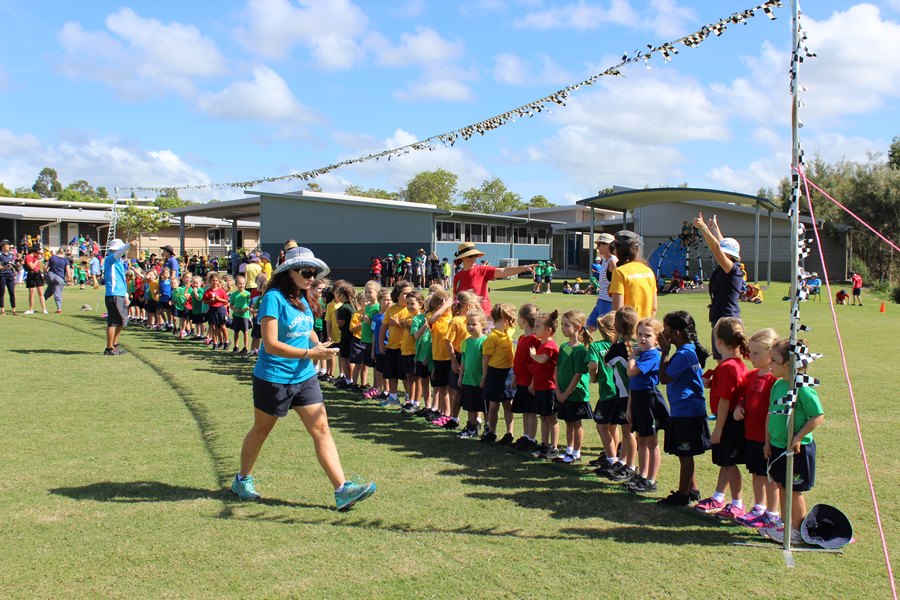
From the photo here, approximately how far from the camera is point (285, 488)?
5734 millimetres

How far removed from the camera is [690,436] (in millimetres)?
5426

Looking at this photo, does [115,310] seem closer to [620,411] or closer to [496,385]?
[496,385]

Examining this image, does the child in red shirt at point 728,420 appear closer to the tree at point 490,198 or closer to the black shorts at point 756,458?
the black shorts at point 756,458

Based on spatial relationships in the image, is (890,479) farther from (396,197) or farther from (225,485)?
(396,197)

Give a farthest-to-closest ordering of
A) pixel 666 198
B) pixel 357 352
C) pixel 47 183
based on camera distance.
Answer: pixel 47 183 → pixel 666 198 → pixel 357 352

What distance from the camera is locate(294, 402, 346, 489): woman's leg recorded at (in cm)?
531

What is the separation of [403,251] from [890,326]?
26.5 metres

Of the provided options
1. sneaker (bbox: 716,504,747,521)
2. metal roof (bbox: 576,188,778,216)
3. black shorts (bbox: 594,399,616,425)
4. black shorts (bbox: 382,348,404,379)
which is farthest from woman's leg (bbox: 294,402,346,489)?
metal roof (bbox: 576,188,778,216)

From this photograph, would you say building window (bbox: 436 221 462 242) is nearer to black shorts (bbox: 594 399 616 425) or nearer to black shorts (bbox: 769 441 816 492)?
black shorts (bbox: 594 399 616 425)

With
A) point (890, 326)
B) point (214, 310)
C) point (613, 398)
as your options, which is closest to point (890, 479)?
point (613, 398)

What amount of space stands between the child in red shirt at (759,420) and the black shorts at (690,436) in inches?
14.9

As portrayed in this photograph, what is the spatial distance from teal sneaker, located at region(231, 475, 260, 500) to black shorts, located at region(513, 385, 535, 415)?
2568 millimetres

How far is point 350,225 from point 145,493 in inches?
1477

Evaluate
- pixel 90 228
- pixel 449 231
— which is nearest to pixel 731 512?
pixel 449 231
